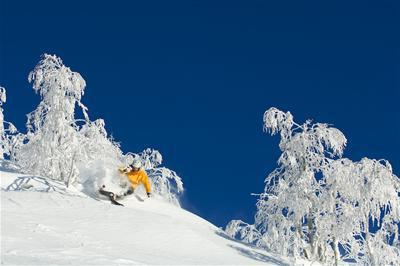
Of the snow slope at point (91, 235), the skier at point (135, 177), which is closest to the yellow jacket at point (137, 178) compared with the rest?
the skier at point (135, 177)

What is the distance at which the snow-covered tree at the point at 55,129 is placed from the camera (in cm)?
1966

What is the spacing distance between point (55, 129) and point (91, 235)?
26.5ft

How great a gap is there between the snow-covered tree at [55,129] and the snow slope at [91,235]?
1384mm

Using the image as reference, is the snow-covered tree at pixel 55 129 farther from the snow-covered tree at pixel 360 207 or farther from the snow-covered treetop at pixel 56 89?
the snow-covered tree at pixel 360 207

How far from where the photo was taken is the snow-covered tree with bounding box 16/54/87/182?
19656 mm

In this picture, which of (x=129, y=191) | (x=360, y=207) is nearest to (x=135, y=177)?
A: (x=129, y=191)

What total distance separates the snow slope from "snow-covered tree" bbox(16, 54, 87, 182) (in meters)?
1.38

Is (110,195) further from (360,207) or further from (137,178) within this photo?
(360,207)

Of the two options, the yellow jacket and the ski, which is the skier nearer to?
the yellow jacket

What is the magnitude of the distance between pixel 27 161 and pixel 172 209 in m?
5.18

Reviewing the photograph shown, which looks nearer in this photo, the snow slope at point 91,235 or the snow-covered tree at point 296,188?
the snow slope at point 91,235

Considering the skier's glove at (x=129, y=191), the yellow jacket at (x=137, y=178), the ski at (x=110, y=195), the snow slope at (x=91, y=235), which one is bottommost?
the snow slope at (x=91, y=235)

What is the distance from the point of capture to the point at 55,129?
19.7m

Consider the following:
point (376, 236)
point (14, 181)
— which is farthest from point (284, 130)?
point (14, 181)
